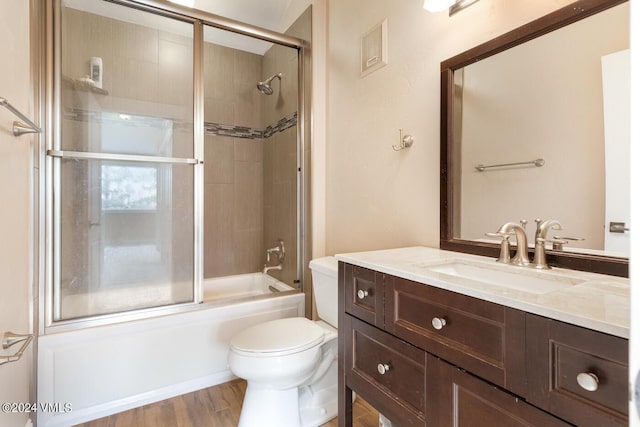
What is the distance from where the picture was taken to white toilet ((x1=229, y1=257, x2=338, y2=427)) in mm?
1377

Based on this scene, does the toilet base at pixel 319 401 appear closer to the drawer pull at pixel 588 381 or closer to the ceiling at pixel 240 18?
the drawer pull at pixel 588 381

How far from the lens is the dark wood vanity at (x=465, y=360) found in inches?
23.5

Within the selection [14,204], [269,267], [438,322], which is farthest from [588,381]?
[269,267]

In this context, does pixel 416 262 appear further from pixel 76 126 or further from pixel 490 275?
pixel 76 126

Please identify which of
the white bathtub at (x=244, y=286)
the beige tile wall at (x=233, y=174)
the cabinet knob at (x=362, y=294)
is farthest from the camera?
the beige tile wall at (x=233, y=174)

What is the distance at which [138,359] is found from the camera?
1732 mm

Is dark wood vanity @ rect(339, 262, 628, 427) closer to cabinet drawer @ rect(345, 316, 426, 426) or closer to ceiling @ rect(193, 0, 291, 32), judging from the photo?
cabinet drawer @ rect(345, 316, 426, 426)

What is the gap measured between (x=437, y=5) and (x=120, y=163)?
1.86 meters

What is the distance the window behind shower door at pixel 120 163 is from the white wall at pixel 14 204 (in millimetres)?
228

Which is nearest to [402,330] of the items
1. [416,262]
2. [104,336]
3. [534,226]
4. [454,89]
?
[416,262]

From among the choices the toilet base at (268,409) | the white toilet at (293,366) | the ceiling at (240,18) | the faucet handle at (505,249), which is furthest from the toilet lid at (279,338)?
the ceiling at (240,18)

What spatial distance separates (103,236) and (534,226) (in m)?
2.19

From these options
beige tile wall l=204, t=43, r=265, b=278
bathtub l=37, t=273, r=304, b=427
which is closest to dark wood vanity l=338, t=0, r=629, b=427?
bathtub l=37, t=273, r=304, b=427
